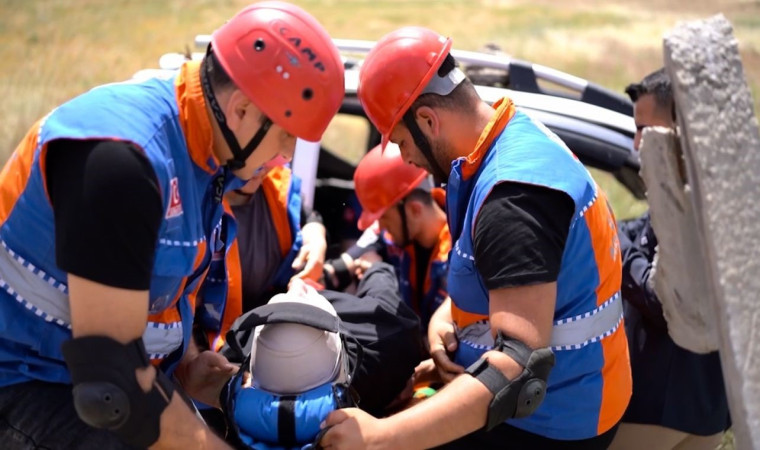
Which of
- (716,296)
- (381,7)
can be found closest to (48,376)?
(716,296)

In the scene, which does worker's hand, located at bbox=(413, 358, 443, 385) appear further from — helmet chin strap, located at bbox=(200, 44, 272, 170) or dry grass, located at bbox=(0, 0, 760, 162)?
dry grass, located at bbox=(0, 0, 760, 162)

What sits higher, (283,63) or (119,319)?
(283,63)

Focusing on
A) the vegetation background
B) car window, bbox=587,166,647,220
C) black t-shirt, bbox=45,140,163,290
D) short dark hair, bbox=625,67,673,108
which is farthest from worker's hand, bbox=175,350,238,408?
the vegetation background

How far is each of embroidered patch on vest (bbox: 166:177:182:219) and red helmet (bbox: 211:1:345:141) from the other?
0.99 ft

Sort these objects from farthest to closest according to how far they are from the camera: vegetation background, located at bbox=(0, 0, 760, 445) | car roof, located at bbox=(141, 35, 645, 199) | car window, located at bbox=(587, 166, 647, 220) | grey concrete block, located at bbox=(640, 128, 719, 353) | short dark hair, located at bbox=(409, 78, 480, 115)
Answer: vegetation background, located at bbox=(0, 0, 760, 445) < car window, located at bbox=(587, 166, 647, 220) < car roof, located at bbox=(141, 35, 645, 199) < short dark hair, located at bbox=(409, 78, 480, 115) < grey concrete block, located at bbox=(640, 128, 719, 353)

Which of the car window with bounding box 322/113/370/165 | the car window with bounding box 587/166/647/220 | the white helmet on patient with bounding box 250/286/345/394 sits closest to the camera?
the white helmet on patient with bounding box 250/286/345/394

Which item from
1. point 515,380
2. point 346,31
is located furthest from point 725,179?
point 346,31

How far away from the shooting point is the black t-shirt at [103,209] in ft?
6.63

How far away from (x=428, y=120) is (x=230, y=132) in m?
0.70

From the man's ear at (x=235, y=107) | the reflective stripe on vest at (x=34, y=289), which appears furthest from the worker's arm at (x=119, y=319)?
the man's ear at (x=235, y=107)

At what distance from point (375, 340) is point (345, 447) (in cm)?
77

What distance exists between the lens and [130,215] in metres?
2.06

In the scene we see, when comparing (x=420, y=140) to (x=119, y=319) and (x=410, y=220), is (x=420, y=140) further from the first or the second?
(x=410, y=220)

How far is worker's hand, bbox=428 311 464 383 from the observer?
296 cm
